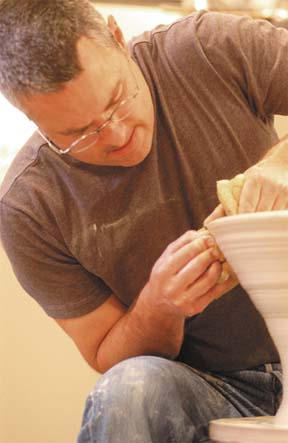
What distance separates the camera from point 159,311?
1346mm

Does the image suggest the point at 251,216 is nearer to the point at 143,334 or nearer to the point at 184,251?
the point at 184,251

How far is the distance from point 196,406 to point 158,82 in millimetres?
600

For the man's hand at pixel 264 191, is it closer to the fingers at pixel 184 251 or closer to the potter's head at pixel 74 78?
the fingers at pixel 184 251

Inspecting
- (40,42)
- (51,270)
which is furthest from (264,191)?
(51,270)

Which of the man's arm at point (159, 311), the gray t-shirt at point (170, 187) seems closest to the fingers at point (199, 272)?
the man's arm at point (159, 311)

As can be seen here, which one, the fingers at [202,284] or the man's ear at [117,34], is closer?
the fingers at [202,284]

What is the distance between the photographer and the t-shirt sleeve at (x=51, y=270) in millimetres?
1485

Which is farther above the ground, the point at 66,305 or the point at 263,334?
the point at 66,305

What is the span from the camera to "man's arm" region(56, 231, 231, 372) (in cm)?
115

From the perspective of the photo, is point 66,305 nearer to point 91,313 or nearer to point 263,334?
point 91,313

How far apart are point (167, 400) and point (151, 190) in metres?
0.40

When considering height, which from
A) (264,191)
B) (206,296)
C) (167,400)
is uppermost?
(264,191)

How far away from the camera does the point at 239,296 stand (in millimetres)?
1438

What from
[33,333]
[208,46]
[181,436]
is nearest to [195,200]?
[208,46]
